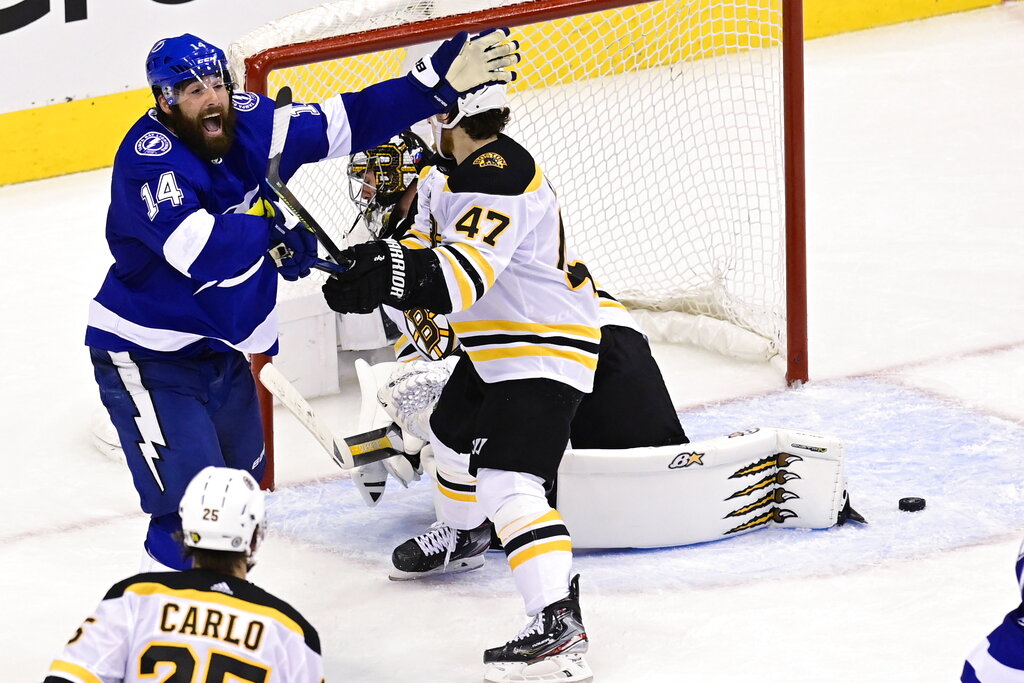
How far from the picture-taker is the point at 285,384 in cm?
376

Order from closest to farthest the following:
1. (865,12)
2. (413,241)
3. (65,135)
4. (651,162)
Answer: (413,241) < (651,162) < (65,135) < (865,12)

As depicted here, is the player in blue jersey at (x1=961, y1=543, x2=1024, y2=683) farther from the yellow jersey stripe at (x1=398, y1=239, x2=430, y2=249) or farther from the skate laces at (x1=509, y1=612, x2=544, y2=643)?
the yellow jersey stripe at (x1=398, y1=239, x2=430, y2=249)

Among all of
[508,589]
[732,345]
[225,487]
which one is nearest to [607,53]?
[732,345]

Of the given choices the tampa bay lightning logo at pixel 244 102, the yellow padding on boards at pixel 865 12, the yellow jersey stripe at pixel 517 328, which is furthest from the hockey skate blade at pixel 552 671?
the yellow padding on boards at pixel 865 12

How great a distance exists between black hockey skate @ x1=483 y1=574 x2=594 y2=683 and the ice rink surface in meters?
0.10

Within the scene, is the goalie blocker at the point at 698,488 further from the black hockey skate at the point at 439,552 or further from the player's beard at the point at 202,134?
the player's beard at the point at 202,134

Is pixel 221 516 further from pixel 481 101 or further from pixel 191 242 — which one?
Result: pixel 481 101

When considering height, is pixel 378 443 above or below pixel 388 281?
below

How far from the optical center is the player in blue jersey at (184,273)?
2793 mm

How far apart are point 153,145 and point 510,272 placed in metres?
0.73

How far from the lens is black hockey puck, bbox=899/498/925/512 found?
12.0ft

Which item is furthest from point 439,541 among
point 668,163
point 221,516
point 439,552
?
point 668,163

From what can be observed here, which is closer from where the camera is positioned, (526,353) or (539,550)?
(539,550)

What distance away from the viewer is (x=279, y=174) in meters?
3.16
